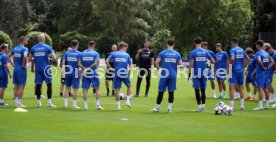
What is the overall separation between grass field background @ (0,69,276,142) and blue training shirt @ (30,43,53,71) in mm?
1534

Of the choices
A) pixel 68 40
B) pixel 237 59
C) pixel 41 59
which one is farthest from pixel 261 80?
pixel 68 40

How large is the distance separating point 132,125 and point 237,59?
6.45m

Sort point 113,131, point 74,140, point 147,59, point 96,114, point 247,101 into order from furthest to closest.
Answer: point 147,59, point 247,101, point 96,114, point 113,131, point 74,140

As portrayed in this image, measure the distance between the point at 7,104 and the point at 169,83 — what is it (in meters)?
6.66

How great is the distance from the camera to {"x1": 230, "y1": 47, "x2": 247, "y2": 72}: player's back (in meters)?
18.7

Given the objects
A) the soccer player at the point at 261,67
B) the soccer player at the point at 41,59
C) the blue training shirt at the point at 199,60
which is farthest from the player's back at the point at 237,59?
the soccer player at the point at 41,59

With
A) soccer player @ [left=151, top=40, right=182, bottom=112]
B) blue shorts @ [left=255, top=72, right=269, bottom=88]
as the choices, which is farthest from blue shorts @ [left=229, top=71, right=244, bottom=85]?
soccer player @ [left=151, top=40, right=182, bottom=112]

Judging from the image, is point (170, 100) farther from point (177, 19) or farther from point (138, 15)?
point (138, 15)

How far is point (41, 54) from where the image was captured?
62.1 ft

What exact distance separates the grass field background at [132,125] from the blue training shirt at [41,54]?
5.03ft

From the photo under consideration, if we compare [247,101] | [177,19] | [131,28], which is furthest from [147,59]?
[131,28]

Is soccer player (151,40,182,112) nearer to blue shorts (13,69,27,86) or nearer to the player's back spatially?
the player's back

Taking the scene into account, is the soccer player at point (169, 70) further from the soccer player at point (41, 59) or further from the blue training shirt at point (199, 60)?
the soccer player at point (41, 59)

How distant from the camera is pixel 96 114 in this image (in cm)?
1683
